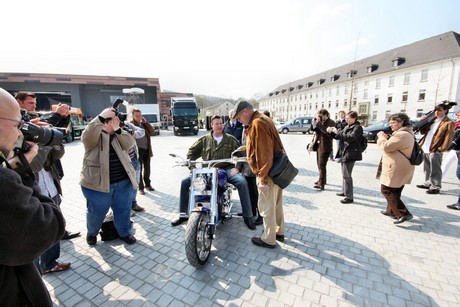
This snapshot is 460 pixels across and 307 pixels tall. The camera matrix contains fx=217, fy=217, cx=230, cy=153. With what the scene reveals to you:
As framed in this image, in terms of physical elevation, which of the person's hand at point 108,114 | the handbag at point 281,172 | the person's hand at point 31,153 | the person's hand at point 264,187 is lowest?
the person's hand at point 264,187

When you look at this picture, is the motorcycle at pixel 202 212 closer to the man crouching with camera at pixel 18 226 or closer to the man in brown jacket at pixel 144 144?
the man crouching with camera at pixel 18 226

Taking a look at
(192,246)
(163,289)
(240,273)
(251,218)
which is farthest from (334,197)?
(163,289)

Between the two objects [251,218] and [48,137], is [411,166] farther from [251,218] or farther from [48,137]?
[48,137]

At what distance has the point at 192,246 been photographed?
2.41 m

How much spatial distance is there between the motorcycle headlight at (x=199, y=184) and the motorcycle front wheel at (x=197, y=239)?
1.02 ft

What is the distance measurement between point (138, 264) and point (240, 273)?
50.2 inches

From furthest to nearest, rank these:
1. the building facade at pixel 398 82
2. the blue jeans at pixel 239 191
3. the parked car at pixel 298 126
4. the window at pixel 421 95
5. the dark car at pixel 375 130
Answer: the window at pixel 421 95
the building facade at pixel 398 82
the parked car at pixel 298 126
the dark car at pixel 375 130
the blue jeans at pixel 239 191

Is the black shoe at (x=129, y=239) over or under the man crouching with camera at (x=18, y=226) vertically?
under

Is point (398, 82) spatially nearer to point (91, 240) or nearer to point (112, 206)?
point (112, 206)

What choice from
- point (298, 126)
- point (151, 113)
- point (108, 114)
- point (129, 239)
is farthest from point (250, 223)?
point (151, 113)

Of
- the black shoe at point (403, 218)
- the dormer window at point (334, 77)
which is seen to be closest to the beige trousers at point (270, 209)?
the black shoe at point (403, 218)

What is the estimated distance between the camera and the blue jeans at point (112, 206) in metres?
2.81

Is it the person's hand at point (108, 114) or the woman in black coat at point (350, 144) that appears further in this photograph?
the woman in black coat at point (350, 144)

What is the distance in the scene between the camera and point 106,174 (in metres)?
2.74
